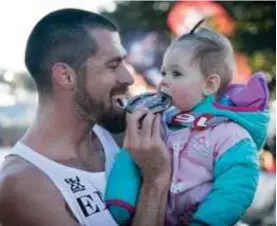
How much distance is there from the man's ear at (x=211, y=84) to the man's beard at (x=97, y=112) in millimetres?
337

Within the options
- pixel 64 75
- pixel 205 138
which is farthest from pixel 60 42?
pixel 205 138

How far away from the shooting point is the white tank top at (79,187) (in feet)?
9.19

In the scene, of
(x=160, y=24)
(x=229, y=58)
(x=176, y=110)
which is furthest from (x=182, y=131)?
(x=160, y=24)

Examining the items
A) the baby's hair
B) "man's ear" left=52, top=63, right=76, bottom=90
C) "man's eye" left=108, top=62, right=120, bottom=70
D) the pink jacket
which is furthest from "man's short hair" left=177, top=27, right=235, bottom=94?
"man's ear" left=52, top=63, right=76, bottom=90

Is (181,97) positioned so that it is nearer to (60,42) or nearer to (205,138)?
(205,138)

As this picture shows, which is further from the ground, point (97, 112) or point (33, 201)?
point (97, 112)

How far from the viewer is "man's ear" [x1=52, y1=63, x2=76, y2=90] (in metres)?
3.00

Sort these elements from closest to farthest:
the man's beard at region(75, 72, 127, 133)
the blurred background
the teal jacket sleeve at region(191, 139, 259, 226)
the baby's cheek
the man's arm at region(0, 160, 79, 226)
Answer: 1. the teal jacket sleeve at region(191, 139, 259, 226)
2. the baby's cheek
3. the man's arm at region(0, 160, 79, 226)
4. the man's beard at region(75, 72, 127, 133)
5. the blurred background

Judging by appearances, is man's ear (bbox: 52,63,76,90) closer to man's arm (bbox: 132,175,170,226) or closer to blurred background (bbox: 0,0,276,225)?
man's arm (bbox: 132,175,170,226)

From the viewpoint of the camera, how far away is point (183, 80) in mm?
2672

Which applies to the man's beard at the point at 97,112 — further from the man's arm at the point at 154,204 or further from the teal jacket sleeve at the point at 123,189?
the man's arm at the point at 154,204

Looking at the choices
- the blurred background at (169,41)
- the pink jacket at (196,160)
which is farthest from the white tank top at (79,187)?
the blurred background at (169,41)

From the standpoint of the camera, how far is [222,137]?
103 inches

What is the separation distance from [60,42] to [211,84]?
0.60 m
